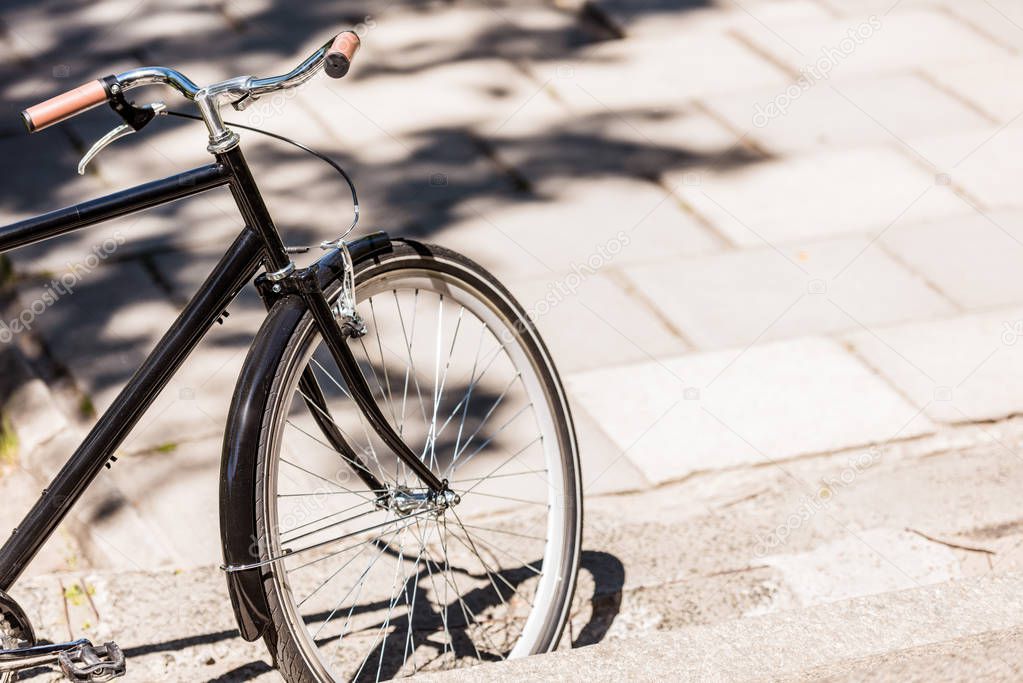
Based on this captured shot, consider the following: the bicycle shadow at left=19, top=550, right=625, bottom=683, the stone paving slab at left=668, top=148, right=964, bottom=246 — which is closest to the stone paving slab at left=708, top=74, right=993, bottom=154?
the stone paving slab at left=668, top=148, right=964, bottom=246

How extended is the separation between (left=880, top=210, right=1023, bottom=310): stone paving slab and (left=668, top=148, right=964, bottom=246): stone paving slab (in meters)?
0.08

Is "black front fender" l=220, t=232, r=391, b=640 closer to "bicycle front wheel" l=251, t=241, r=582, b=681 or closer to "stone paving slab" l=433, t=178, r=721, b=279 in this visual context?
"bicycle front wheel" l=251, t=241, r=582, b=681

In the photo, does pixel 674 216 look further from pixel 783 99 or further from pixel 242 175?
pixel 242 175

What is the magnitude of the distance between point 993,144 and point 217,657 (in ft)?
11.8

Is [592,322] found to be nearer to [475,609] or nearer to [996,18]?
[475,609]

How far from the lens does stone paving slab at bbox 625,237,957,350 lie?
3727 mm

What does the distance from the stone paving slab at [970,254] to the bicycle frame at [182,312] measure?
8.23 ft

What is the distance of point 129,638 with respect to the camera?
2541 mm

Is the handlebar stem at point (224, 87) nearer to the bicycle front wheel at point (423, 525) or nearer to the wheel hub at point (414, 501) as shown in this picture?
the bicycle front wheel at point (423, 525)

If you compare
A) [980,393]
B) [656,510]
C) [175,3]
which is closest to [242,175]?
[656,510]

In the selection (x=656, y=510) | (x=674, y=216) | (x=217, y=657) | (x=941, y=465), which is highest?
(x=674, y=216)

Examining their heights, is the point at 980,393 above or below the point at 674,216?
below

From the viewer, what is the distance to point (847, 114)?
485 cm

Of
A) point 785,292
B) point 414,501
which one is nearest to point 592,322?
point 785,292
